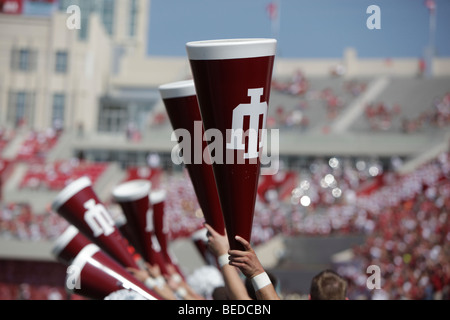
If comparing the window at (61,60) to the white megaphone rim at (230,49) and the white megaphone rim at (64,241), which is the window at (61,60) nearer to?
the white megaphone rim at (64,241)

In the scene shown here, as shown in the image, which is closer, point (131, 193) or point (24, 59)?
point (131, 193)

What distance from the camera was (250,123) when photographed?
6.30 feet

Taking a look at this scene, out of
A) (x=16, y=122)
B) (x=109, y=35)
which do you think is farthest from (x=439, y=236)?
(x=109, y=35)

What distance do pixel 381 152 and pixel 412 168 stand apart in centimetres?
155

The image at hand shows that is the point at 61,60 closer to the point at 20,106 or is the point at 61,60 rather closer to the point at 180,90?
the point at 20,106

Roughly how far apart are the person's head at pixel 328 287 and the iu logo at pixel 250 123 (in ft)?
2.51

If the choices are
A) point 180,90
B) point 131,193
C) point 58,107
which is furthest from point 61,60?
point 180,90

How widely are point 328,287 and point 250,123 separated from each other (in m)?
0.88

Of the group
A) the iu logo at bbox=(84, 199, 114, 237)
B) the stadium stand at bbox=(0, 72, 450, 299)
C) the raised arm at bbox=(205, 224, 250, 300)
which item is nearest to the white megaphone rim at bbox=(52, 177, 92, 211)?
the iu logo at bbox=(84, 199, 114, 237)

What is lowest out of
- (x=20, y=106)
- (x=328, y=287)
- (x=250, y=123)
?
(x=20, y=106)

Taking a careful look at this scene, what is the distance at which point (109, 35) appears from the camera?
3284 cm

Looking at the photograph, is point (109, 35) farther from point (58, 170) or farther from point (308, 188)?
point (308, 188)

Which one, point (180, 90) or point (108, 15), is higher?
point (108, 15)

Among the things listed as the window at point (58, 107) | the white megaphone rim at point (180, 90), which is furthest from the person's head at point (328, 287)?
the window at point (58, 107)
